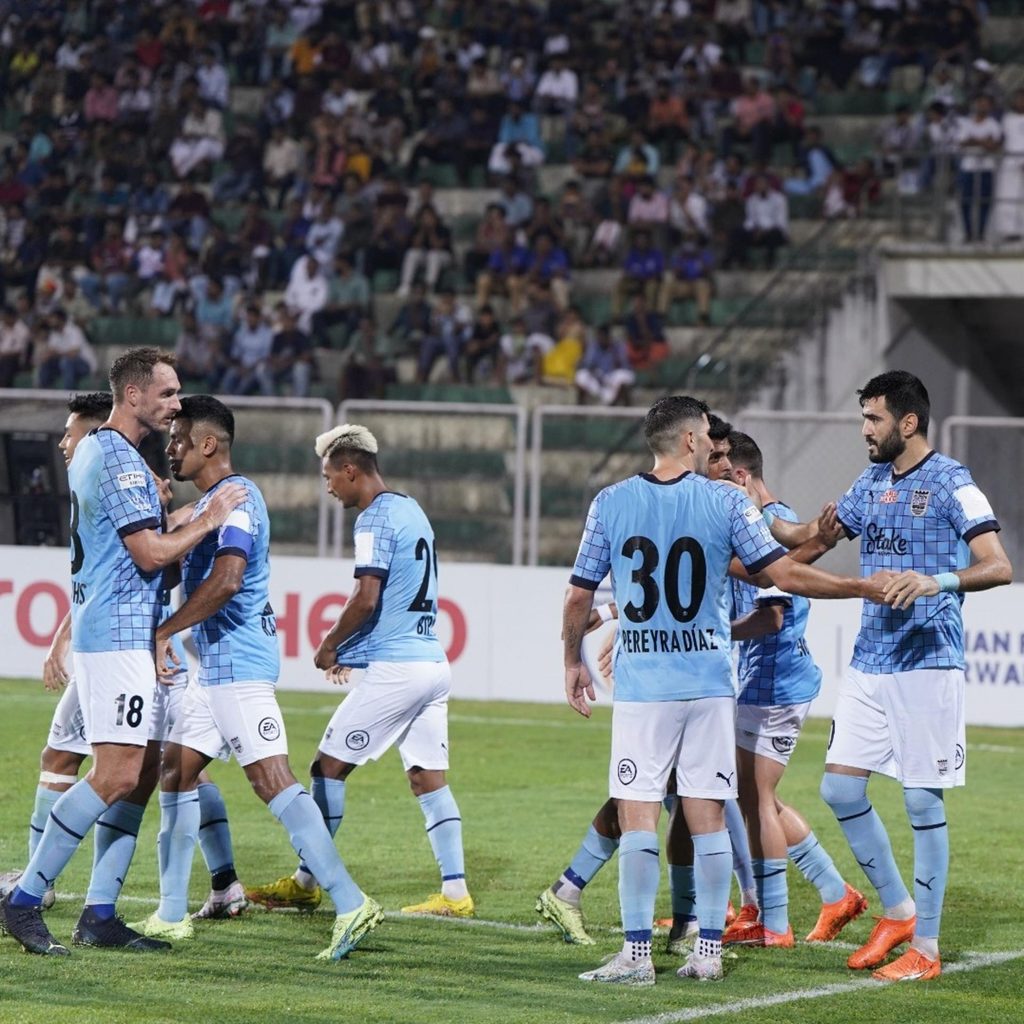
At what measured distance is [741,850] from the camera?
839 centimetres

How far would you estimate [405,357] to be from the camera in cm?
2400

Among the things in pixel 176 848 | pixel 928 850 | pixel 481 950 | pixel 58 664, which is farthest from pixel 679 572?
pixel 58 664

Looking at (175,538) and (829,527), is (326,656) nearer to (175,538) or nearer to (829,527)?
(175,538)

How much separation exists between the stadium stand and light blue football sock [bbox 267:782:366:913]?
558 inches

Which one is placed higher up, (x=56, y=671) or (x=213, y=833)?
(x=56, y=671)

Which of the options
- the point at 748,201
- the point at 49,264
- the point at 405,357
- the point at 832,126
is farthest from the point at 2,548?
the point at 832,126

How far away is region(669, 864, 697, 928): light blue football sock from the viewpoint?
26.5 feet

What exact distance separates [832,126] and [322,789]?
745 inches

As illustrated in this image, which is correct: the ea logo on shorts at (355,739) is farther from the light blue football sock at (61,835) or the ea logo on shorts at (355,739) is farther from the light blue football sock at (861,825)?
the light blue football sock at (861,825)

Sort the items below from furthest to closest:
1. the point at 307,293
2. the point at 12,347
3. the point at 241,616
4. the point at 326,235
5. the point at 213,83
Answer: the point at 213,83 → the point at 326,235 → the point at 12,347 → the point at 307,293 → the point at 241,616

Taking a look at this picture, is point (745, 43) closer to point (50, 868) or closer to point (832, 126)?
point (832, 126)

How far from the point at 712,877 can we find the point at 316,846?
155cm

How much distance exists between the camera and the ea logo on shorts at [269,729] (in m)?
7.87

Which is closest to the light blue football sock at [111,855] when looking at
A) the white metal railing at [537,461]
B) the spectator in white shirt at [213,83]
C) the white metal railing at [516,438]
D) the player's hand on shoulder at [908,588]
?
the player's hand on shoulder at [908,588]
